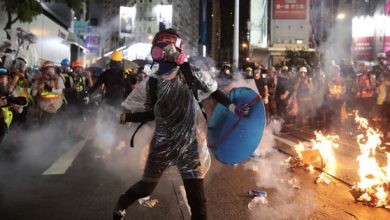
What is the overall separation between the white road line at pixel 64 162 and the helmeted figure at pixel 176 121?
147 inches

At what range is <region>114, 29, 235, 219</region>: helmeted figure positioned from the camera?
10.8 ft

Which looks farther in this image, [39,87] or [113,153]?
[39,87]

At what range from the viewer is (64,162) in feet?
24.5

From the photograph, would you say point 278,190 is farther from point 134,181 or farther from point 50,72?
point 50,72

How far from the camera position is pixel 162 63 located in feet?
10.9

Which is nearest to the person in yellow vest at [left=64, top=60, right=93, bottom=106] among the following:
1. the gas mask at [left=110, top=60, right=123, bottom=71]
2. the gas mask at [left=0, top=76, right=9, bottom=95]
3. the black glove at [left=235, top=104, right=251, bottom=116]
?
the gas mask at [left=110, top=60, right=123, bottom=71]


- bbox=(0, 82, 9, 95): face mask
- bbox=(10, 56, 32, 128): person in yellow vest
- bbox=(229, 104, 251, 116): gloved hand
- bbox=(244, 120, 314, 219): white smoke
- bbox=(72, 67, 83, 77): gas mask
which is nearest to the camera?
bbox=(229, 104, 251, 116): gloved hand

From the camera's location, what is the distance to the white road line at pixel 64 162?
668 centimetres

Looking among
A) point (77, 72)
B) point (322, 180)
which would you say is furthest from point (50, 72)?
point (322, 180)

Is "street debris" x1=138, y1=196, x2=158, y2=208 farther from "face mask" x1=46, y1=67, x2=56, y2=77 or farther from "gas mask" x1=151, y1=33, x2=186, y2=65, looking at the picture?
"face mask" x1=46, y1=67, x2=56, y2=77

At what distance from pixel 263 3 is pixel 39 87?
7306 cm

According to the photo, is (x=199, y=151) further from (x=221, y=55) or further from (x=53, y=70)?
(x=221, y=55)

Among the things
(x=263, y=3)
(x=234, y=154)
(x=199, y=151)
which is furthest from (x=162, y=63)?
(x=263, y=3)

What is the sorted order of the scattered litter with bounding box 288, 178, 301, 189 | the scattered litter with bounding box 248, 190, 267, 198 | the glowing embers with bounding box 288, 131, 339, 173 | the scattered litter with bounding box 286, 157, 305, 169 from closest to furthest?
the scattered litter with bounding box 248, 190, 267, 198, the scattered litter with bounding box 288, 178, 301, 189, the glowing embers with bounding box 288, 131, 339, 173, the scattered litter with bounding box 286, 157, 305, 169
